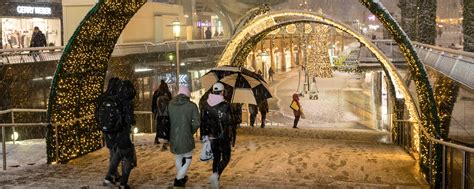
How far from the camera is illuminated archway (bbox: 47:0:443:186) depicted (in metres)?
9.46

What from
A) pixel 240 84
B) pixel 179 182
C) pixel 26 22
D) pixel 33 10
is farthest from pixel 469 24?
pixel 33 10

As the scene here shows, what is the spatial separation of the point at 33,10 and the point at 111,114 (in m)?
28.4

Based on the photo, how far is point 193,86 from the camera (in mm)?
33656

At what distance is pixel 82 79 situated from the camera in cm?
1035

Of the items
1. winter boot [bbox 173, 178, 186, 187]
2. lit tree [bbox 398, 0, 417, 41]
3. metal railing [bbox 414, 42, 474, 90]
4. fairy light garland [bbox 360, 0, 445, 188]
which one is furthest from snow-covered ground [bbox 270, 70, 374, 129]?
winter boot [bbox 173, 178, 186, 187]

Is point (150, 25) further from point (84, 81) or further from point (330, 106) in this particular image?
point (84, 81)

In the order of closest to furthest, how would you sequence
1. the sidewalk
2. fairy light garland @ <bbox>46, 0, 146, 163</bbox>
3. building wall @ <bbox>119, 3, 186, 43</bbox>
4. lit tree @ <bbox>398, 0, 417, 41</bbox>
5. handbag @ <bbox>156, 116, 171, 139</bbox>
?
handbag @ <bbox>156, 116, 171, 139</bbox> → fairy light garland @ <bbox>46, 0, 146, 163</bbox> → lit tree @ <bbox>398, 0, 417, 41</bbox> → the sidewalk → building wall @ <bbox>119, 3, 186, 43</bbox>

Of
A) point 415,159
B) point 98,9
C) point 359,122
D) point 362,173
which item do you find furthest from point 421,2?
point 98,9

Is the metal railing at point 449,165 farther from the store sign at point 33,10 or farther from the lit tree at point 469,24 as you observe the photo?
the store sign at point 33,10

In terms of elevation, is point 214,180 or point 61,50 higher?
point 61,50

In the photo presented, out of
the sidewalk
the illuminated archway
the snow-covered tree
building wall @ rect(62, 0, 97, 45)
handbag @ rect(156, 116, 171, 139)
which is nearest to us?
handbag @ rect(156, 116, 171, 139)

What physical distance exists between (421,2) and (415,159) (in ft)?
38.7

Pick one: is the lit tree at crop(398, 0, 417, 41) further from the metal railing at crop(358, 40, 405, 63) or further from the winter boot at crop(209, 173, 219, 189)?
the winter boot at crop(209, 173, 219, 189)

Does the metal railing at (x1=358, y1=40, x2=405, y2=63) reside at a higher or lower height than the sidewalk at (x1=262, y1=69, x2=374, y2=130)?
higher
